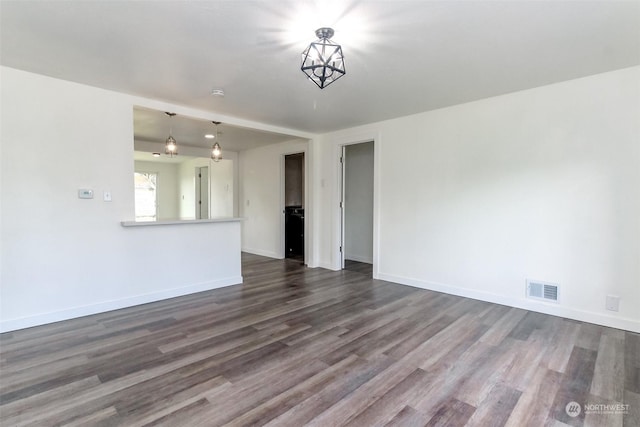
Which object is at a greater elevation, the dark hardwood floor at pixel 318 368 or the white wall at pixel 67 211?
the white wall at pixel 67 211

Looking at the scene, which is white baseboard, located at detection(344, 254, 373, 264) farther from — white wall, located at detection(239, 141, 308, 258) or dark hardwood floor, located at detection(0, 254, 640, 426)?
dark hardwood floor, located at detection(0, 254, 640, 426)

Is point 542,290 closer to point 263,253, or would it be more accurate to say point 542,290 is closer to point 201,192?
point 263,253

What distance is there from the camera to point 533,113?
335 centimetres

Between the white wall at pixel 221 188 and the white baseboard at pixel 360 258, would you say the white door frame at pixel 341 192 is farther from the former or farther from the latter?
the white wall at pixel 221 188

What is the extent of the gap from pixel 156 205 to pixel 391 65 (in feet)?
30.3

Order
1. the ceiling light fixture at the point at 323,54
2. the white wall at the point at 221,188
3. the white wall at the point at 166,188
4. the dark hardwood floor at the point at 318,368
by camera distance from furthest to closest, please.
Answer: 1. the white wall at the point at 166,188
2. the white wall at the point at 221,188
3. the ceiling light fixture at the point at 323,54
4. the dark hardwood floor at the point at 318,368

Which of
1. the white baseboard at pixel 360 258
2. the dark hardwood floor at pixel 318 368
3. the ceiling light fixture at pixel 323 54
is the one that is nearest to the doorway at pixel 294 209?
the white baseboard at pixel 360 258

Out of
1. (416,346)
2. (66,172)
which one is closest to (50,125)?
(66,172)

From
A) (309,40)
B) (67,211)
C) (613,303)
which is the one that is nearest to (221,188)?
(67,211)

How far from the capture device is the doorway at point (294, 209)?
22.2 ft

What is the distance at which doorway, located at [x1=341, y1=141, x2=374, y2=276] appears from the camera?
5992 mm

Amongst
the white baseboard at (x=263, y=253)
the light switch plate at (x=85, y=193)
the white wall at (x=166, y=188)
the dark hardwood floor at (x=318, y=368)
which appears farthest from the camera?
the white wall at (x=166, y=188)

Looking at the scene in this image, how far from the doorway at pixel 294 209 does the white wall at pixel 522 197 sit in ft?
7.88

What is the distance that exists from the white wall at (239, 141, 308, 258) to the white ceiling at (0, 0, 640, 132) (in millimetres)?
2916
